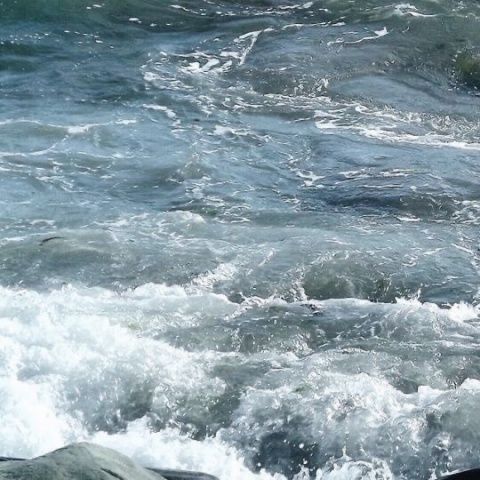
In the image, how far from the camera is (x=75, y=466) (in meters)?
4.44

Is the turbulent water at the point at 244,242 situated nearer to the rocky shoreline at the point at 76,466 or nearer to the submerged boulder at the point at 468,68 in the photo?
the submerged boulder at the point at 468,68

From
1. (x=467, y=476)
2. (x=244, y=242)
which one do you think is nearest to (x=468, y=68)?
(x=244, y=242)

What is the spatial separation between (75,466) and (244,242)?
17.9 feet

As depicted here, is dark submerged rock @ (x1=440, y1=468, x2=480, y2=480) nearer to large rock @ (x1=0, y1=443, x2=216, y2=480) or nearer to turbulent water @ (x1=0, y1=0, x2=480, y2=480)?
turbulent water @ (x1=0, y1=0, x2=480, y2=480)

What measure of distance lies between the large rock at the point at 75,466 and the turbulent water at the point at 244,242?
1.87 metres

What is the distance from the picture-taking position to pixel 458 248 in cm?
985

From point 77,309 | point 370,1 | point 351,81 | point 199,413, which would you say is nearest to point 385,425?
point 199,413

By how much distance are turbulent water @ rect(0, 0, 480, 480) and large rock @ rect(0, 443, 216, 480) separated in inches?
73.6

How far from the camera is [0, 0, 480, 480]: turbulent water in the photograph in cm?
689

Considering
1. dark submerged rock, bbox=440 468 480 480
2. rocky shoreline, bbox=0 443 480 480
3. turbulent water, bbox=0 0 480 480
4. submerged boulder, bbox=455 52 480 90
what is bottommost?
submerged boulder, bbox=455 52 480 90

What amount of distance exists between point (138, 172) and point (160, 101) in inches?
105

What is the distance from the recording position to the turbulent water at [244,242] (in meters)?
6.89

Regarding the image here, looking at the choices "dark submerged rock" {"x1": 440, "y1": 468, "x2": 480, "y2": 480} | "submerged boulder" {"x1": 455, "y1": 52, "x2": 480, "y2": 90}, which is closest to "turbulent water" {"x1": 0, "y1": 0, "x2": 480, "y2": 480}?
"submerged boulder" {"x1": 455, "y1": 52, "x2": 480, "y2": 90}

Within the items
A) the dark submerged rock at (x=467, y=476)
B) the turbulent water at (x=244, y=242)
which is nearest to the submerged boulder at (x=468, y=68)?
the turbulent water at (x=244, y=242)
